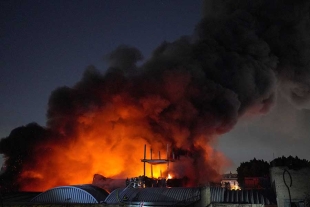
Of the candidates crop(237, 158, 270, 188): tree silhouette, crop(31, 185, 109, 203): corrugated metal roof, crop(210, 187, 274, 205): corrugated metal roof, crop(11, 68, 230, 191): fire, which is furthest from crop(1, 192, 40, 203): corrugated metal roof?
crop(237, 158, 270, 188): tree silhouette

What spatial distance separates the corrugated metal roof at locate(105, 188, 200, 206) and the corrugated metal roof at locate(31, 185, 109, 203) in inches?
58.9

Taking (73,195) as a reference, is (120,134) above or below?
above

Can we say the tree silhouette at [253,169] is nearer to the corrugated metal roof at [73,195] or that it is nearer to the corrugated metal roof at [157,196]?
the corrugated metal roof at [157,196]

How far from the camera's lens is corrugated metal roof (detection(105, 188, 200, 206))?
83.7 feet

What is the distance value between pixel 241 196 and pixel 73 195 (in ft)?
48.1

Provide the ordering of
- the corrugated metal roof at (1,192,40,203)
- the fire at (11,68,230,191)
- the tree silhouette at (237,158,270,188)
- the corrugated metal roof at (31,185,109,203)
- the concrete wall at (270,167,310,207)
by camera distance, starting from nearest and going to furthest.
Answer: the concrete wall at (270,167,310,207), the corrugated metal roof at (31,185,109,203), the corrugated metal roof at (1,192,40,203), the fire at (11,68,230,191), the tree silhouette at (237,158,270,188)

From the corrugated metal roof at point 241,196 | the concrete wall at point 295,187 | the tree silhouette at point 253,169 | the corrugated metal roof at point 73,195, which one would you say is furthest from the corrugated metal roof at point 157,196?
the tree silhouette at point 253,169

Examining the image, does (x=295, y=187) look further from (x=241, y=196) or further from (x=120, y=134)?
(x=120, y=134)

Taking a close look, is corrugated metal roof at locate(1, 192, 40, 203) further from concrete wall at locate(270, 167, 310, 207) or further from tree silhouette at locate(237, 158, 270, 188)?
tree silhouette at locate(237, 158, 270, 188)

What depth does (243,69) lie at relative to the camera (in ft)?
153

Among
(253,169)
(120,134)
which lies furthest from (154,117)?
(253,169)

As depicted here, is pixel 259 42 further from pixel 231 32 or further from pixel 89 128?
pixel 89 128

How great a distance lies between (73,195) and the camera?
28.0 meters

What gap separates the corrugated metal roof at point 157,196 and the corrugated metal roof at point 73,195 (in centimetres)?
150
